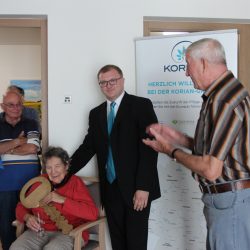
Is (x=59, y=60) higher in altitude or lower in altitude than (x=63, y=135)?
higher

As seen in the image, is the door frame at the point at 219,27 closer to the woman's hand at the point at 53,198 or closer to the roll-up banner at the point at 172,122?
the roll-up banner at the point at 172,122

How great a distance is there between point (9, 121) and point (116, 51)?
1088 millimetres

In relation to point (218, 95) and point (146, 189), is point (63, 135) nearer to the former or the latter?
point (146, 189)

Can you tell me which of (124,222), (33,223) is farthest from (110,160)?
Result: (33,223)

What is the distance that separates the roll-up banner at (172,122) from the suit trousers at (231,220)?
1.35 m

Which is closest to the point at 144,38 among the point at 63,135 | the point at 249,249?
the point at 63,135

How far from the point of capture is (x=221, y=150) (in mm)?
1532

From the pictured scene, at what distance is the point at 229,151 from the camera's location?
1586mm

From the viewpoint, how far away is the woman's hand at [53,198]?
8.23 ft

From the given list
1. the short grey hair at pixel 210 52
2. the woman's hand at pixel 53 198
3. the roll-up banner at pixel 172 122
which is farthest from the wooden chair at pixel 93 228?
the short grey hair at pixel 210 52

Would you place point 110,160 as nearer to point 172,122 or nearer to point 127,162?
point 127,162

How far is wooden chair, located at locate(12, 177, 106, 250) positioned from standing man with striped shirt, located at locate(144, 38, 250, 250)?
0.99 meters

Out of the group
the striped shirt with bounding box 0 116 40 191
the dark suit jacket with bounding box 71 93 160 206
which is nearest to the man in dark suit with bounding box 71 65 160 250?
the dark suit jacket with bounding box 71 93 160 206

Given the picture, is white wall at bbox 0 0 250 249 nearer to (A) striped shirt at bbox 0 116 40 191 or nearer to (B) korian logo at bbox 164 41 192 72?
(A) striped shirt at bbox 0 116 40 191
